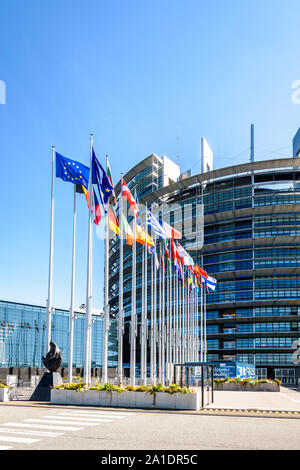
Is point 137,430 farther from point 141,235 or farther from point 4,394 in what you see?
point 141,235

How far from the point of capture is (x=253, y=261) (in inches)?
3762

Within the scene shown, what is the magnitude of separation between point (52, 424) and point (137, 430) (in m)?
3.61

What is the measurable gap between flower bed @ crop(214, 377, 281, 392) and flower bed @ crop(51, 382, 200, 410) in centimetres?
2721

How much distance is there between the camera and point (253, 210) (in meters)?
95.9

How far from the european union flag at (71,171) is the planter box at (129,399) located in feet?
40.6

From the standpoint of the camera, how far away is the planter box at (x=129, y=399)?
2562 centimetres

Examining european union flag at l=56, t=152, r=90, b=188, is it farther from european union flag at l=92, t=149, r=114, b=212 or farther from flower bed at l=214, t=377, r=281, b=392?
flower bed at l=214, t=377, r=281, b=392

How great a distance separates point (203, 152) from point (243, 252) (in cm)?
2546

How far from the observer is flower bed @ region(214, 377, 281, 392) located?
51781mm

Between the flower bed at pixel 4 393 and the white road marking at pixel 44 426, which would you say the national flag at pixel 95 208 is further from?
the white road marking at pixel 44 426
